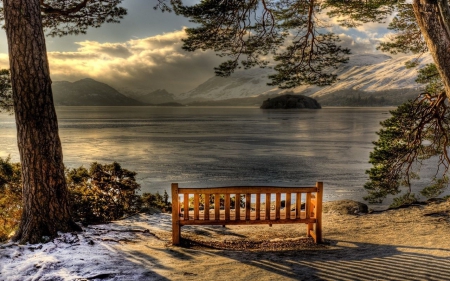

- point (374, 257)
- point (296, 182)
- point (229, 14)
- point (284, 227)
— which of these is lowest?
point (296, 182)

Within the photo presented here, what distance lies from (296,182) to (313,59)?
51.0 feet

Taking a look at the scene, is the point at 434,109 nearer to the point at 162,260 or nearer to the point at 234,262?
the point at 234,262

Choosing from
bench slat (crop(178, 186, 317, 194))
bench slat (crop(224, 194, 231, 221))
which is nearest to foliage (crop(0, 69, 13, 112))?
bench slat (crop(178, 186, 317, 194))

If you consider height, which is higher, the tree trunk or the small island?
the small island

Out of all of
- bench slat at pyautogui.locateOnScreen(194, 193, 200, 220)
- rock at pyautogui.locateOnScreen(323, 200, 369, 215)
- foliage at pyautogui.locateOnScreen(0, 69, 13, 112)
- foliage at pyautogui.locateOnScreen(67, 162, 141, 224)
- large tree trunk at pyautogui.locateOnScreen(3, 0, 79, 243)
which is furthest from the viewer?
foliage at pyautogui.locateOnScreen(0, 69, 13, 112)

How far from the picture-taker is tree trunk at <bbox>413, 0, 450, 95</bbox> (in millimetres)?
5691

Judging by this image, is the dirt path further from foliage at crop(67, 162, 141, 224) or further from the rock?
foliage at crop(67, 162, 141, 224)

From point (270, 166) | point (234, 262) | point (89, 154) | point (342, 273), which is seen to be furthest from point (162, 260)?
point (89, 154)

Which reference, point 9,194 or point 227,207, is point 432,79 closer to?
point 227,207

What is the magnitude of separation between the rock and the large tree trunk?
6.96m

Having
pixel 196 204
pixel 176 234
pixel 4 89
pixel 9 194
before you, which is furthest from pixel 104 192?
pixel 196 204

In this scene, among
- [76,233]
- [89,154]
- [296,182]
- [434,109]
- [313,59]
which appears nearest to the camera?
[76,233]

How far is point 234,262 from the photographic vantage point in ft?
17.1

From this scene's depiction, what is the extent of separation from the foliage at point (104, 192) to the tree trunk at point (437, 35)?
28.8 ft
